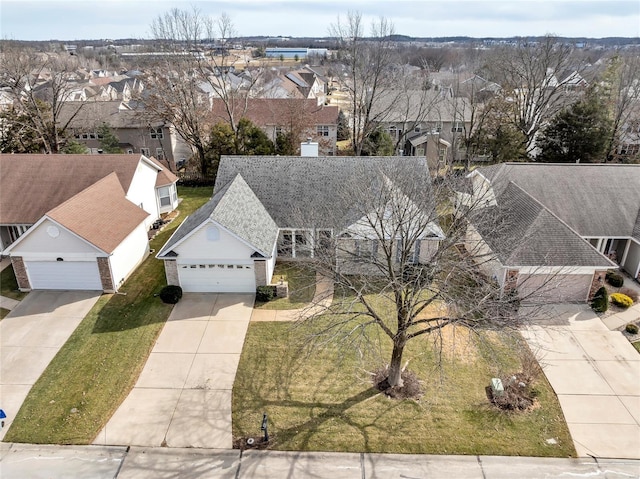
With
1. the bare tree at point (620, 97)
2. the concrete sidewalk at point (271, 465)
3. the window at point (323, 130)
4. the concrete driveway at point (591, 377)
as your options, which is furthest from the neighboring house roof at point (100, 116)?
the bare tree at point (620, 97)

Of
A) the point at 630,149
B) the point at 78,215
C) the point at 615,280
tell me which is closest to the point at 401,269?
the point at 615,280

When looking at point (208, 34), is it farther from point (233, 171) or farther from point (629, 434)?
point (629, 434)

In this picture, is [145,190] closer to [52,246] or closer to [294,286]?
[52,246]

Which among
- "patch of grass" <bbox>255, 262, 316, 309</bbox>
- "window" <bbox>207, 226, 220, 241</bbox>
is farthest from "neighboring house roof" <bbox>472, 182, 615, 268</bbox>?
"window" <bbox>207, 226, 220, 241</bbox>

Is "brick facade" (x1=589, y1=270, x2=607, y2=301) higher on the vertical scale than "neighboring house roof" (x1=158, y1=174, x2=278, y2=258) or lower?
lower

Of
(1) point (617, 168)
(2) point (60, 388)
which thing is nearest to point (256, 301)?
(2) point (60, 388)

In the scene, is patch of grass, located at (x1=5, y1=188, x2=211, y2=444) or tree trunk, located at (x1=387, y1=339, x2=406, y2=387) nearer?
patch of grass, located at (x1=5, y1=188, x2=211, y2=444)

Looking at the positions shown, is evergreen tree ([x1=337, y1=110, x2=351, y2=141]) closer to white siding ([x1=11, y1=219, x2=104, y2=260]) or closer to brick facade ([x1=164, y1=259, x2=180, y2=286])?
brick facade ([x1=164, y1=259, x2=180, y2=286])
